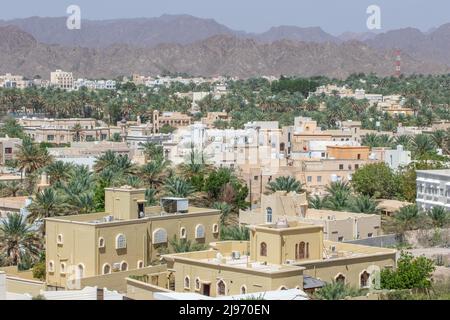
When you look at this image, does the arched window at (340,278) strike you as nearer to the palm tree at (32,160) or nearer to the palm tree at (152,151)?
the palm tree at (32,160)

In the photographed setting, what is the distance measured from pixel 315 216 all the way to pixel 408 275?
893 centimetres

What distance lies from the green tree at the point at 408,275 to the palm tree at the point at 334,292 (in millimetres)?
1589

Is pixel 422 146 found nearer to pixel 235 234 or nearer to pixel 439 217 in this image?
pixel 439 217

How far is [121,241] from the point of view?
88.4ft

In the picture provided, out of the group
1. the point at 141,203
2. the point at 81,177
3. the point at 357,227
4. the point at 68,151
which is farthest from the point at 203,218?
the point at 68,151

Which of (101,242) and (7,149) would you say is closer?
(101,242)

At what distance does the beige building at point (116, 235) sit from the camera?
26.4 metres

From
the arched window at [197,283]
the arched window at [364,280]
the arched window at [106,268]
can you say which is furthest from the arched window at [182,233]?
the arched window at [364,280]

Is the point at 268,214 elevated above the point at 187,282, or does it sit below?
above

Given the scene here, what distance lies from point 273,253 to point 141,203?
524 centimetres

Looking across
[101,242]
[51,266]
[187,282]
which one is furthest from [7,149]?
[187,282]

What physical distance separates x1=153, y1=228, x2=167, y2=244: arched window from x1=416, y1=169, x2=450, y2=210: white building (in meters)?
13.1
